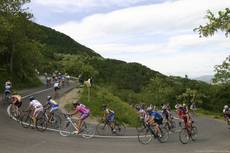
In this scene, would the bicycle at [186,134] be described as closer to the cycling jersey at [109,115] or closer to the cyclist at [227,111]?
the cycling jersey at [109,115]

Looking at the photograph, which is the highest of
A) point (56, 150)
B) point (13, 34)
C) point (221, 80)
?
point (13, 34)

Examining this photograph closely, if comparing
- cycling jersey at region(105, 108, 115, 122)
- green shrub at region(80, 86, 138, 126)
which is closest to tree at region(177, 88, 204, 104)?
green shrub at region(80, 86, 138, 126)

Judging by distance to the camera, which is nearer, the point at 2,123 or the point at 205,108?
the point at 2,123

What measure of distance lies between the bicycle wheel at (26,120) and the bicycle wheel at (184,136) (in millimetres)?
8990

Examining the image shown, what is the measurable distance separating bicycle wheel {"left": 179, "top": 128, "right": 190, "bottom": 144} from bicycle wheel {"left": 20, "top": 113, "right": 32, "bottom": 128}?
8.99 meters

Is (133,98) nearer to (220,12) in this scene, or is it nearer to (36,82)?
(36,82)

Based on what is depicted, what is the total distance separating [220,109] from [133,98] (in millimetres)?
16286

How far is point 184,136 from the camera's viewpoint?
2650 cm

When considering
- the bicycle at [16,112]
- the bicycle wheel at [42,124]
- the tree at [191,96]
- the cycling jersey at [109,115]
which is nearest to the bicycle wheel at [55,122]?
the bicycle wheel at [42,124]

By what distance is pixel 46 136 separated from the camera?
83.8 ft

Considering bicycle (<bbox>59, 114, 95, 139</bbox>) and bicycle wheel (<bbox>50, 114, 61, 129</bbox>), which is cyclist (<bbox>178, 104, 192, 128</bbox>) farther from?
bicycle wheel (<bbox>50, 114, 61, 129</bbox>)

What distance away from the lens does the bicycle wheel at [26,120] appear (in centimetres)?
2808

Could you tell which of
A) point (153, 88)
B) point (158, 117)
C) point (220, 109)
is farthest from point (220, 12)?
point (153, 88)

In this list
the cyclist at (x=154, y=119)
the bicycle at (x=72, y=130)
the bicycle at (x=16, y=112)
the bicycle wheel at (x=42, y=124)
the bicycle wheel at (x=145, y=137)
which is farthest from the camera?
the bicycle at (x=16, y=112)
